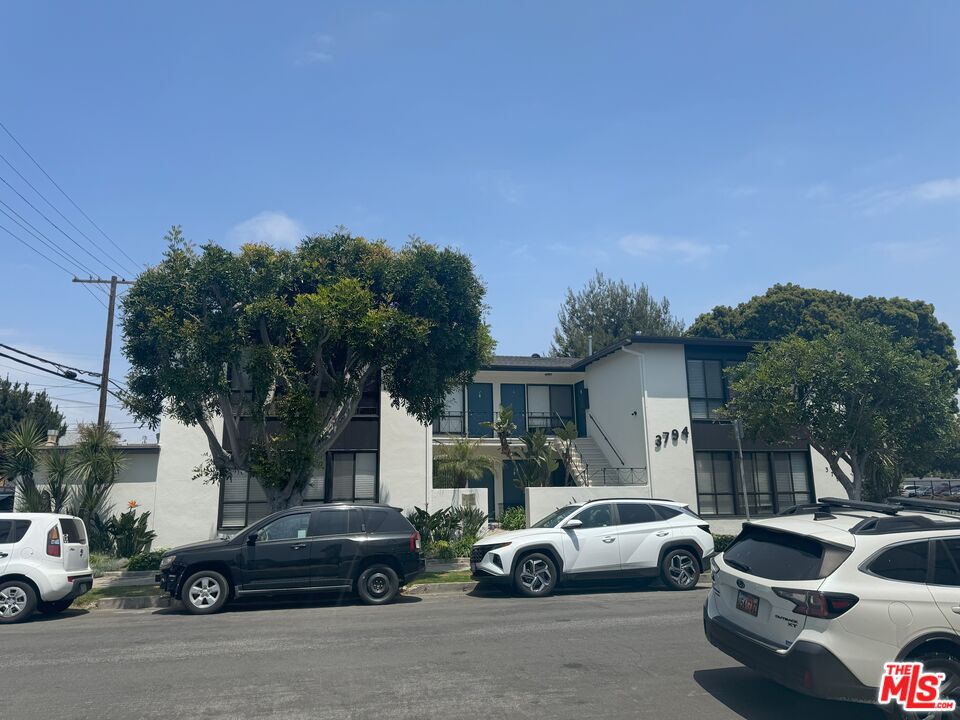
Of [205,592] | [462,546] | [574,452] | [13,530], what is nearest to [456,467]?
[462,546]

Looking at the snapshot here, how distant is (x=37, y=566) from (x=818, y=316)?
4200 cm

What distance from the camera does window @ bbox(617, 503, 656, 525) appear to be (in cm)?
1248

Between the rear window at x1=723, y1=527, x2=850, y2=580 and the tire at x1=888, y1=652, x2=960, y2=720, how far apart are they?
85 centimetres

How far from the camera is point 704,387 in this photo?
74.6 feet

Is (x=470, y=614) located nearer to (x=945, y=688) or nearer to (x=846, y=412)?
(x=945, y=688)

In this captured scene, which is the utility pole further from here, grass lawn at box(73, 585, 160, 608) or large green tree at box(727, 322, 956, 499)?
large green tree at box(727, 322, 956, 499)

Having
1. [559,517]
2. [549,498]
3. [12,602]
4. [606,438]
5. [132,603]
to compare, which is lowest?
[132,603]

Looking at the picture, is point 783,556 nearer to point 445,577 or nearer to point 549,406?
point 445,577

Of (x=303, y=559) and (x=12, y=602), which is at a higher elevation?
(x=303, y=559)

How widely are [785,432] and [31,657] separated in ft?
58.4

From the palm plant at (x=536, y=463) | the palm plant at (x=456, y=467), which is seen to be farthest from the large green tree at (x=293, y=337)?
the palm plant at (x=536, y=463)

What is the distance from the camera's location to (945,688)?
484 cm

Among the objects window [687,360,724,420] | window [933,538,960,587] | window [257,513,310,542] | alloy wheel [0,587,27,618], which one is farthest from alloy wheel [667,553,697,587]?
alloy wheel [0,587,27,618]

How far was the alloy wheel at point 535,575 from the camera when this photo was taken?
1175 cm
